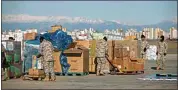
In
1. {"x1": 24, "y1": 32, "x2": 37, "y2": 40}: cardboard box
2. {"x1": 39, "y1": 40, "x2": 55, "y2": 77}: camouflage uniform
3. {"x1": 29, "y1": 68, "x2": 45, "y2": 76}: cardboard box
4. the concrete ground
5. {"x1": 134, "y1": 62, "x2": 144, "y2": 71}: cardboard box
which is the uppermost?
{"x1": 24, "y1": 32, "x2": 37, "y2": 40}: cardboard box

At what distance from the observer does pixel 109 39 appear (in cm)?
1251

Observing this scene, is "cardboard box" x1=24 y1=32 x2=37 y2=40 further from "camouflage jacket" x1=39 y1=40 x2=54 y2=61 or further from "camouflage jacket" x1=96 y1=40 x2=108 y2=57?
"camouflage jacket" x1=96 y1=40 x2=108 y2=57

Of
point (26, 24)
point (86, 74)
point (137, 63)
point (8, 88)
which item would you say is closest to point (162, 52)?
point (137, 63)

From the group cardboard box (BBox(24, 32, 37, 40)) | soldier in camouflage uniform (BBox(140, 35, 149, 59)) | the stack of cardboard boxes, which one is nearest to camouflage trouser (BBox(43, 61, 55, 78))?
cardboard box (BBox(24, 32, 37, 40))

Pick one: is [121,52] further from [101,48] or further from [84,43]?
[84,43]

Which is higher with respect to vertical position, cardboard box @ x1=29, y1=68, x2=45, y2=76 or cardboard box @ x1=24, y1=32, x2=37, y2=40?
cardboard box @ x1=24, y1=32, x2=37, y2=40

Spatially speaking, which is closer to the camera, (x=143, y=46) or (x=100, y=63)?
(x=100, y=63)

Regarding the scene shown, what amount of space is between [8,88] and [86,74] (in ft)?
9.65

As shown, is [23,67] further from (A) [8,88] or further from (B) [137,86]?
(B) [137,86]

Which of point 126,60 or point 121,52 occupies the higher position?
point 121,52

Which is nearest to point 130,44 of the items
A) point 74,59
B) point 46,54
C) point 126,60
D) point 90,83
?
point 126,60

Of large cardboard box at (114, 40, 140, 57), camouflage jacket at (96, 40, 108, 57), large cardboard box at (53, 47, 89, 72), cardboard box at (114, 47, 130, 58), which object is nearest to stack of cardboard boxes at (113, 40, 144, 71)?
cardboard box at (114, 47, 130, 58)

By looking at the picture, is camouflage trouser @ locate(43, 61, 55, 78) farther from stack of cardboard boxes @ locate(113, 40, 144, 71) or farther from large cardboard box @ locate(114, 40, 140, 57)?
large cardboard box @ locate(114, 40, 140, 57)

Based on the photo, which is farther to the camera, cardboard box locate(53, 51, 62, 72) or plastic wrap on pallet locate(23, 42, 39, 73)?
cardboard box locate(53, 51, 62, 72)
